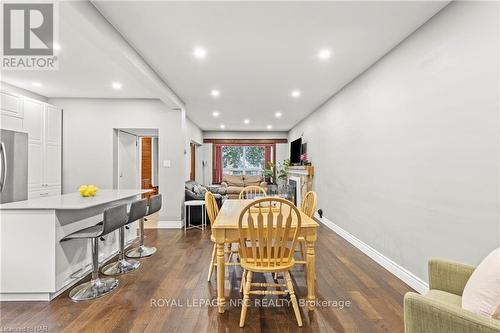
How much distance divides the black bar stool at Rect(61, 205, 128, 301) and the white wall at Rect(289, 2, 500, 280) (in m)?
2.97

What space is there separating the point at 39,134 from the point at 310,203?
4.58 meters

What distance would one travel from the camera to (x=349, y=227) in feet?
12.8

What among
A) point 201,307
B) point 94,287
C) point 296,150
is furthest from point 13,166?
point 296,150

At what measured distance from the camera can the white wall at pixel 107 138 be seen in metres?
4.69

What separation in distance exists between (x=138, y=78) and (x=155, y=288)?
263 cm

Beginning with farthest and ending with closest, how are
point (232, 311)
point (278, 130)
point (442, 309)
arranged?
point (278, 130)
point (232, 311)
point (442, 309)

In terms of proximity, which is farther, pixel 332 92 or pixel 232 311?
pixel 332 92

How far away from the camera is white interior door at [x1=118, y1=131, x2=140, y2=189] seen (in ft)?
16.7

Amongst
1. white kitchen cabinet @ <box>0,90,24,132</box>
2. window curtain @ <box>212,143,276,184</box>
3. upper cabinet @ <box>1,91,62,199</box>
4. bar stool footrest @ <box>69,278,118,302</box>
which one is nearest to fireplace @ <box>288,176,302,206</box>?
window curtain @ <box>212,143,276,184</box>

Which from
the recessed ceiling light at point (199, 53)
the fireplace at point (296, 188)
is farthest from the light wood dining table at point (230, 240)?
the fireplace at point (296, 188)

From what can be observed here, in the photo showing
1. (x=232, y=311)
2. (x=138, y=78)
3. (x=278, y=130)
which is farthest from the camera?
(x=278, y=130)

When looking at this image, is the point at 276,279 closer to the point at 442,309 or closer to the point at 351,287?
the point at 351,287

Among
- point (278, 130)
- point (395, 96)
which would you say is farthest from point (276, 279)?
point (278, 130)

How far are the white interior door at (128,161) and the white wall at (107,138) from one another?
0.34m
